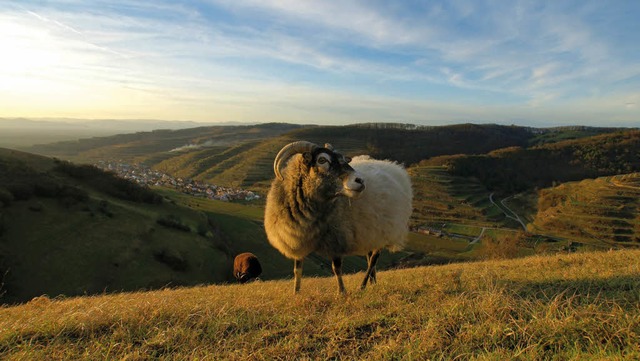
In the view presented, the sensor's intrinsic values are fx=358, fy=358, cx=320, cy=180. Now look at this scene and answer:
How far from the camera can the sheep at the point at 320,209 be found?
880 centimetres

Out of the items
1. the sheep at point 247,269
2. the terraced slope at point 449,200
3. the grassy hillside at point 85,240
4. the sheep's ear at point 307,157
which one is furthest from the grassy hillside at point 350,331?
the terraced slope at point 449,200

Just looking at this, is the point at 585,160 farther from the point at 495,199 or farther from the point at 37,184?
the point at 37,184

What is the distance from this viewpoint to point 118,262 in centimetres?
4403

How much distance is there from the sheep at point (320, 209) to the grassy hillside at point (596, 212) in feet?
360

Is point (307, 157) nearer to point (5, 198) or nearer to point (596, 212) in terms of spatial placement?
point (5, 198)

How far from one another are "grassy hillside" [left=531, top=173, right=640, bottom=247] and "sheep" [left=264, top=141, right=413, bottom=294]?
360 feet

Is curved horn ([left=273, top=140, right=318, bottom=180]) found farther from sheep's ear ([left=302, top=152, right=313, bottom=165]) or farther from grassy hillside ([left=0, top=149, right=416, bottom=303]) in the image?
grassy hillside ([left=0, top=149, right=416, bottom=303])

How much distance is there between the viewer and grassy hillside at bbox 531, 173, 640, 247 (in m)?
98.1

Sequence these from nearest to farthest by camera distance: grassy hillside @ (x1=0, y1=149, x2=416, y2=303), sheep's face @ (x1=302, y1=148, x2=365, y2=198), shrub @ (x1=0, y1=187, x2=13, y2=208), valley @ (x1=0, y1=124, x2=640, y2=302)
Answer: sheep's face @ (x1=302, y1=148, x2=365, y2=198) → grassy hillside @ (x1=0, y1=149, x2=416, y2=303) → valley @ (x1=0, y1=124, x2=640, y2=302) → shrub @ (x1=0, y1=187, x2=13, y2=208)

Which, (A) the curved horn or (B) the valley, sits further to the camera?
(B) the valley

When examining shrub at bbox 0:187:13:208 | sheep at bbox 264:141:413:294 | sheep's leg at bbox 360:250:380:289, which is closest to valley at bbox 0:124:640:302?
shrub at bbox 0:187:13:208

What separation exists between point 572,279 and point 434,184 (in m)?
170

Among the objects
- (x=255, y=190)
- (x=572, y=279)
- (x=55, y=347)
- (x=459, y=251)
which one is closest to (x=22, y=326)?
(x=55, y=347)

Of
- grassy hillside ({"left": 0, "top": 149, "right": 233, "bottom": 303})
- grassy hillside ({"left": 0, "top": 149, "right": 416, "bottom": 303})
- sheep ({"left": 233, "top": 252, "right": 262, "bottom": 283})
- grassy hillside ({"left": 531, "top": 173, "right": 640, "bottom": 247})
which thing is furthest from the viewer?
grassy hillside ({"left": 531, "top": 173, "right": 640, "bottom": 247})
